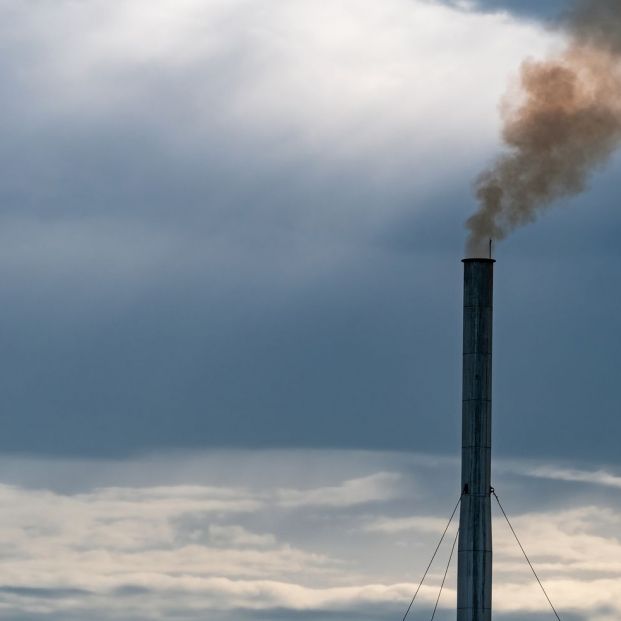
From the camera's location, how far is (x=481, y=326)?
5656cm

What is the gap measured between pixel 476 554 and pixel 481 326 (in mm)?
8376

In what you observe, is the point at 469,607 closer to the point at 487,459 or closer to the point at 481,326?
the point at 487,459

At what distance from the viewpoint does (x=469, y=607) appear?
56438mm

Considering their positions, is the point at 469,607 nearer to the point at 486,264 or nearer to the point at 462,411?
the point at 462,411

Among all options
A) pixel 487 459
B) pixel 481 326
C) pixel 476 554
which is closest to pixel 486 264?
pixel 481 326

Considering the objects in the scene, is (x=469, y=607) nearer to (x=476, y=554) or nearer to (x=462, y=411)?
(x=476, y=554)

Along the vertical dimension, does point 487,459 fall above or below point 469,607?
above

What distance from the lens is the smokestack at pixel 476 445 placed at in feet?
184

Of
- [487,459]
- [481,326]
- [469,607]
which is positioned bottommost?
[469,607]

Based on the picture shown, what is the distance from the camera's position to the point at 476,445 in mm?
56562

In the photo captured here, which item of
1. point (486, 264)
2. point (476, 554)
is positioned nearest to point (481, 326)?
point (486, 264)

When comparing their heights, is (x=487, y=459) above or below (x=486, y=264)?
below

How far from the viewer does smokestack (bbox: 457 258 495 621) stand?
184ft

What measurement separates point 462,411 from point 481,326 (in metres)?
3.28
